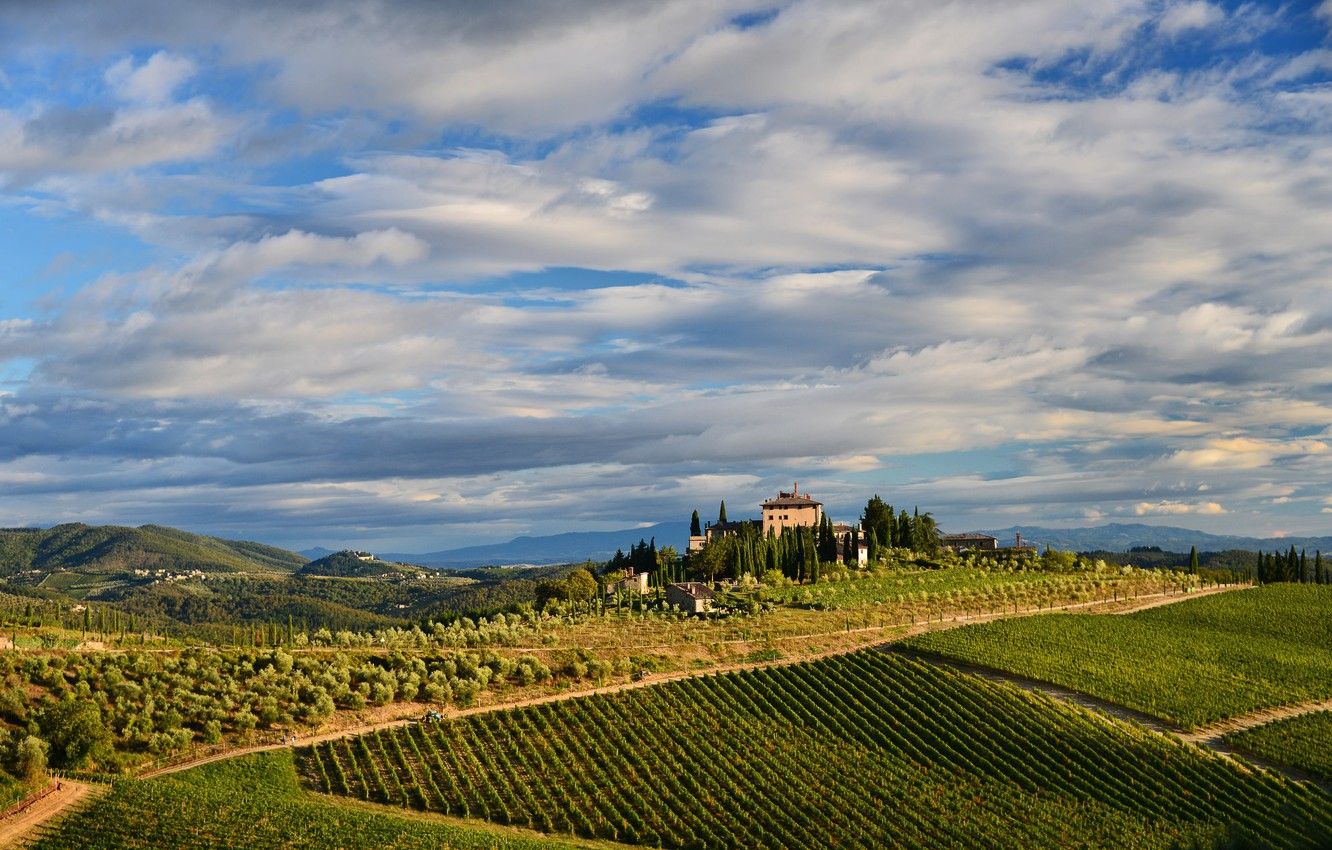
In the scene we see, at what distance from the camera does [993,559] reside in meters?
152

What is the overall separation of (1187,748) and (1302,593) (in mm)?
64820

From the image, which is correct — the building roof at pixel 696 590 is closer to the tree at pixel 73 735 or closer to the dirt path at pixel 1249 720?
the dirt path at pixel 1249 720

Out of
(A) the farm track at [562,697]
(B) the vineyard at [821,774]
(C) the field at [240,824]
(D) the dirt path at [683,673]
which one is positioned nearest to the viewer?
(C) the field at [240,824]

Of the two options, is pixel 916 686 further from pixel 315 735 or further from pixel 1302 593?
pixel 1302 593

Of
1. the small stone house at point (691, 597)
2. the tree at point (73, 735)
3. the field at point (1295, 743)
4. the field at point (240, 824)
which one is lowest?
the field at point (240, 824)

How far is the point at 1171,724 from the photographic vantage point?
77.2m

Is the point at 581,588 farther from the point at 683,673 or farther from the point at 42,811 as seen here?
the point at 42,811

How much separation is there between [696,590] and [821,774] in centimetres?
5543

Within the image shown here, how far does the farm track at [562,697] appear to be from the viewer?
55.9 meters

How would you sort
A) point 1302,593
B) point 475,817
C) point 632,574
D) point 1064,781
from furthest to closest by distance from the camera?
point 632,574 < point 1302,593 < point 1064,781 < point 475,817

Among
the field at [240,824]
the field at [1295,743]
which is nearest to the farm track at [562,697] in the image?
the field at [240,824]

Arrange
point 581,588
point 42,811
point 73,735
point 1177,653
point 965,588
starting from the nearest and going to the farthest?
point 42,811, point 73,735, point 1177,653, point 965,588, point 581,588

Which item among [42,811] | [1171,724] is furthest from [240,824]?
[1171,724]

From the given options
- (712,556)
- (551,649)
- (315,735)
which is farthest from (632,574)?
(315,735)
